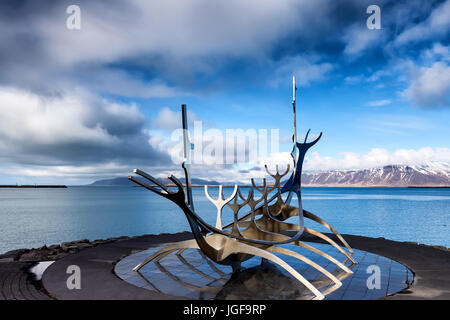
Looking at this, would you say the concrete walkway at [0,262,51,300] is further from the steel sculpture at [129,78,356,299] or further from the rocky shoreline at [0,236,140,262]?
the steel sculpture at [129,78,356,299]

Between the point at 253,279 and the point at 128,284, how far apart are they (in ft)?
12.4

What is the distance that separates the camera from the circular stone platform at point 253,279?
340 inches

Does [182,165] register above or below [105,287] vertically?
above

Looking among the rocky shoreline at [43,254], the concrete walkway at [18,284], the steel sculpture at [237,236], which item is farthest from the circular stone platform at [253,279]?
the rocky shoreline at [43,254]

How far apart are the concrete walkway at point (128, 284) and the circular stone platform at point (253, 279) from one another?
395mm

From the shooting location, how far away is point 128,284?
931 centimetres

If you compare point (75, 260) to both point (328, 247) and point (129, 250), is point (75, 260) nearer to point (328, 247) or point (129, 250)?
point (129, 250)

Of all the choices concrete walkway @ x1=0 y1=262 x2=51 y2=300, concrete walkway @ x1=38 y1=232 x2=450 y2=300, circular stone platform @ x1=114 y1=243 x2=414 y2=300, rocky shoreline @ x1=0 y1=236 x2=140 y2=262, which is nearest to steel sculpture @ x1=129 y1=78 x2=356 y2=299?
circular stone platform @ x1=114 y1=243 x2=414 y2=300

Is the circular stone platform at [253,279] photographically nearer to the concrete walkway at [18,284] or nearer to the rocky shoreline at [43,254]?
the concrete walkway at [18,284]

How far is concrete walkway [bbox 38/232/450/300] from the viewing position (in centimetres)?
852

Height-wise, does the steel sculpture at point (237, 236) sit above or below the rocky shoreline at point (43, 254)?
above
